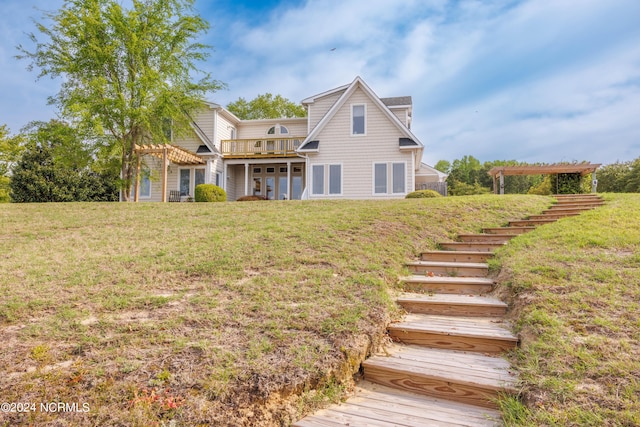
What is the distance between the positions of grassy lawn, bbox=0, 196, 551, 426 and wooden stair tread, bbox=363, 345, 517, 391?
0.83 feet

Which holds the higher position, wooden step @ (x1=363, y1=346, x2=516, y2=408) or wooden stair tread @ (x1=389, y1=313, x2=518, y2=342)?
wooden stair tread @ (x1=389, y1=313, x2=518, y2=342)

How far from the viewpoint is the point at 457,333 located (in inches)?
127

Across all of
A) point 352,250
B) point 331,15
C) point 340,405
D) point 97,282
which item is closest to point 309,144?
point 331,15

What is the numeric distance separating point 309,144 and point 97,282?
1375 cm

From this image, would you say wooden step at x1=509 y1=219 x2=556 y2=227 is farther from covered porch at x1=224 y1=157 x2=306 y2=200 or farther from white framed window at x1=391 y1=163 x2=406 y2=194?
covered porch at x1=224 y1=157 x2=306 y2=200

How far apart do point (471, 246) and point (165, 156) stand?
14124 mm

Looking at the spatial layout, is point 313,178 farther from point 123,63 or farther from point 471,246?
point 471,246

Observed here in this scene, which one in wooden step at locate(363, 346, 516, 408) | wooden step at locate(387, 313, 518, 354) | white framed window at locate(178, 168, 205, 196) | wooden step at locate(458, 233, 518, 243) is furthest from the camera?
white framed window at locate(178, 168, 205, 196)

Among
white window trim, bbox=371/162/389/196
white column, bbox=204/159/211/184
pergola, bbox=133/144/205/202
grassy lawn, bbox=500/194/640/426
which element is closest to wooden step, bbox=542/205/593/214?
grassy lawn, bbox=500/194/640/426

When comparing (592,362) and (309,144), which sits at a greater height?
(309,144)

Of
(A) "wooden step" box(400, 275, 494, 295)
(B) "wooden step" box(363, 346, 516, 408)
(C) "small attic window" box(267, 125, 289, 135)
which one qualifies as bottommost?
(B) "wooden step" box(363, 346, 516, 408)

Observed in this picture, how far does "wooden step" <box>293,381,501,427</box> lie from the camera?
7.32 ft

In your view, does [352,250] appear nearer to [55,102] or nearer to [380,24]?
[380,24]

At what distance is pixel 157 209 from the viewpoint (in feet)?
34.2
